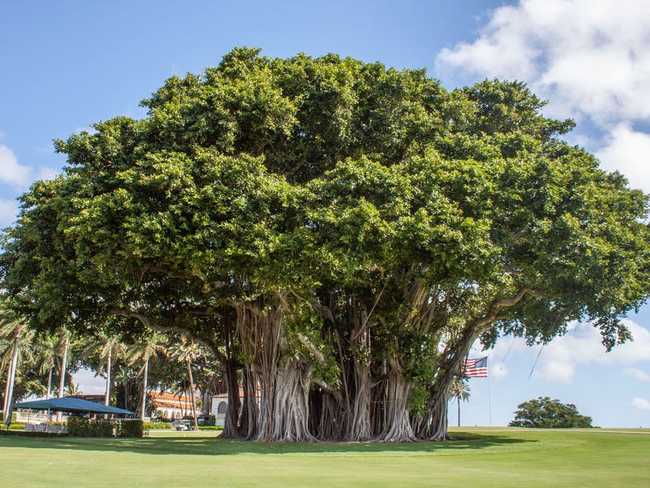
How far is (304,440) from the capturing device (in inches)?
977

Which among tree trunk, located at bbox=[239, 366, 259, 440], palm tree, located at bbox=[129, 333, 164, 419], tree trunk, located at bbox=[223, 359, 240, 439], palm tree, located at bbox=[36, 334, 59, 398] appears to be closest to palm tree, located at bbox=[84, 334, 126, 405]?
palm tree, located at bbox=[129, 333, 164, 419]

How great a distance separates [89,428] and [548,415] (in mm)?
40465

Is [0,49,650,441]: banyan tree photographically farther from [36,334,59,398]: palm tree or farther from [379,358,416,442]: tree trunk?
[36,334,59,398]: palm tree

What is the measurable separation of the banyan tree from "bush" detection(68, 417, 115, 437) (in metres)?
5.76

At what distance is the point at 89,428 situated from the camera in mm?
31156

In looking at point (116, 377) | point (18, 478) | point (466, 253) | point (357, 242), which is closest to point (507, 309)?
point (466, 253)

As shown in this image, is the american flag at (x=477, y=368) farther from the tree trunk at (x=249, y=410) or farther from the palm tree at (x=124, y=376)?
the palm tree at (x=124, y=376)

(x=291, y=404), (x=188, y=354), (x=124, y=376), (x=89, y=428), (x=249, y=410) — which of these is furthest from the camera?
(x=124, y=376)

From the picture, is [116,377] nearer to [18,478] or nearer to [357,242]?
[357,242]

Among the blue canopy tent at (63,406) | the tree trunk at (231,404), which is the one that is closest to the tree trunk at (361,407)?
the tree trunk at (231,404)

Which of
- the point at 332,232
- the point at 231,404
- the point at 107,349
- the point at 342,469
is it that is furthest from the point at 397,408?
the point at 107,349

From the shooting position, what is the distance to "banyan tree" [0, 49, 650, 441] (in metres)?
20.0

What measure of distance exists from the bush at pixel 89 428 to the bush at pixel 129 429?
42cm

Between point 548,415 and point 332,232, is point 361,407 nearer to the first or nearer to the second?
point 332,232
